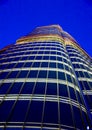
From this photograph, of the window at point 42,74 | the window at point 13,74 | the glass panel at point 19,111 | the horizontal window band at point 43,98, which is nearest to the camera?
the glass panel at point 19,111

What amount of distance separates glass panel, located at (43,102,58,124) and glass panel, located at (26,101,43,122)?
47cm

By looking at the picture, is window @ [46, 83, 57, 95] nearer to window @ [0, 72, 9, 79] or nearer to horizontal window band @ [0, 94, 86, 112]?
horizontal window band @ [0, 94, 86, 112]

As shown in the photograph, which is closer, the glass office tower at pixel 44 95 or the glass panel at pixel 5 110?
the glass office tower at pixel 44 95

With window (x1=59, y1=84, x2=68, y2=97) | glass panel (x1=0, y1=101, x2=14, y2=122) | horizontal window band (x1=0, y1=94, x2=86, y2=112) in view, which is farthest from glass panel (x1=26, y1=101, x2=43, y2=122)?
window (x1=59, y1=84, x2=68, y2=97)

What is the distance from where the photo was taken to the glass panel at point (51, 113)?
60.9 ft

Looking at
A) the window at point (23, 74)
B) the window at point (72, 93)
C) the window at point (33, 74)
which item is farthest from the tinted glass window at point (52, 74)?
the window at point (72, 93)

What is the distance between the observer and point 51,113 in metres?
19.6

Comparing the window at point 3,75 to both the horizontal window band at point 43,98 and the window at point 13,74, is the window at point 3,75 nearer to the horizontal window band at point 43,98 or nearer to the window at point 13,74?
the window at point 13,74

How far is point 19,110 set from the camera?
20.2m

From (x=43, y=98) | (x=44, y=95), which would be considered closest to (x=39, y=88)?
(x=44, y=95)

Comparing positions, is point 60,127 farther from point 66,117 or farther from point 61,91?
point 61,91

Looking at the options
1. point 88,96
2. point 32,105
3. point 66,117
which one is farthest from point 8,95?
point 88,96

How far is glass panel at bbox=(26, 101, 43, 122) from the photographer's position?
61.3ft

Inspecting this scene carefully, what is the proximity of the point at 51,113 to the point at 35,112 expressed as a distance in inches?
53.0
